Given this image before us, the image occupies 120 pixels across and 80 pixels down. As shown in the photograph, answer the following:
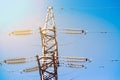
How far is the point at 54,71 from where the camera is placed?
74.6 feet

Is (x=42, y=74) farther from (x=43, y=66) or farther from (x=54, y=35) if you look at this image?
(x=54, y=35)

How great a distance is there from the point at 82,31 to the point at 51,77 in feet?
15.1

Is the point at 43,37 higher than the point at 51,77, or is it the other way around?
the point at 43,37

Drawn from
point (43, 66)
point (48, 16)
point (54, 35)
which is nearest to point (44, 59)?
point (43, 66)

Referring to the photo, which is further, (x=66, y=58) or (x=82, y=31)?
(x=82, y=31)

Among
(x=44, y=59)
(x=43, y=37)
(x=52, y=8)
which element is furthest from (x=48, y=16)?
(x=44, y=59)

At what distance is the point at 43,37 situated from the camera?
22719mm

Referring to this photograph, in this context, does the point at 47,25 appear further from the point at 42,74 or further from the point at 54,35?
the point at 42,74

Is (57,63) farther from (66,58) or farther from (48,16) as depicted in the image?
(48,16)

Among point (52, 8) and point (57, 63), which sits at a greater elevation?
point (52, 8)

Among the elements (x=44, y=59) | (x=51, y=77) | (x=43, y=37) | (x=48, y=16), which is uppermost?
(x=48, y=16)

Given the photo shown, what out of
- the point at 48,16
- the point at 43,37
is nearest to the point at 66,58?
the point at 43,37

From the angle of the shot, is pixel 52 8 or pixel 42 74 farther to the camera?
pixel 52 8

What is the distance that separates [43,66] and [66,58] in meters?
1.87
